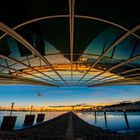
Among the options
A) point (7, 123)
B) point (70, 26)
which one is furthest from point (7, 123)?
point (70, 26)

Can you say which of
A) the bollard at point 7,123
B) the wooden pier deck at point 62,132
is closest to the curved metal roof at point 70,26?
the wooden pier deck at point 62,132

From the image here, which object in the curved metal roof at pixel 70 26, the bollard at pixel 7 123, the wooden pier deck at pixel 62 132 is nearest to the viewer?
the curved metal roof at pixel 70 26

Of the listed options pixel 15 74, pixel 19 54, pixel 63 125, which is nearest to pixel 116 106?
pixel 63 125

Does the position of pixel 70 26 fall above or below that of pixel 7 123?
below

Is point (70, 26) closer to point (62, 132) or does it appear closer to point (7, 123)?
point (7, 123)

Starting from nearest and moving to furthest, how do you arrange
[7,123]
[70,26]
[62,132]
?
1. [70,26]
2. [7,123]
3. [62,132]

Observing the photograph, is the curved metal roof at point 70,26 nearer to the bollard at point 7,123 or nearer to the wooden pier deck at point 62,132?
the wooden pier deck at point 62,132

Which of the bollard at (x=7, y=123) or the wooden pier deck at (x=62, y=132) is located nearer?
the wooden pier deck at (x=62, y=132)

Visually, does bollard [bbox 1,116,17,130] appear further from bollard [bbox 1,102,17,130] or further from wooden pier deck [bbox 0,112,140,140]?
wooden pier deck [bbox 0,112,140,140]

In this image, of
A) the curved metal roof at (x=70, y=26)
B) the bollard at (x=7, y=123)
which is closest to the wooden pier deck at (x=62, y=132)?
the bollard at (x=7, y=123)

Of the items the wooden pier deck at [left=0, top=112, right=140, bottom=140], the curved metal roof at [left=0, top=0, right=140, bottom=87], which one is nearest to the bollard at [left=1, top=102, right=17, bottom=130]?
the wooden pier deck at [left=0, top=112, right=140, bottom=140]

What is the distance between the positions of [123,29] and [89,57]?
517cm

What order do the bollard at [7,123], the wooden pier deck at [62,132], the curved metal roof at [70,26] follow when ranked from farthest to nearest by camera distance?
1. the bollard at [7,123]
2. the wooden pier deck at [62,132]
3. the curved metal roof at [70,26]

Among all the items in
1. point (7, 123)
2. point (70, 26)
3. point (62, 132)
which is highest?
point (62, 132)
